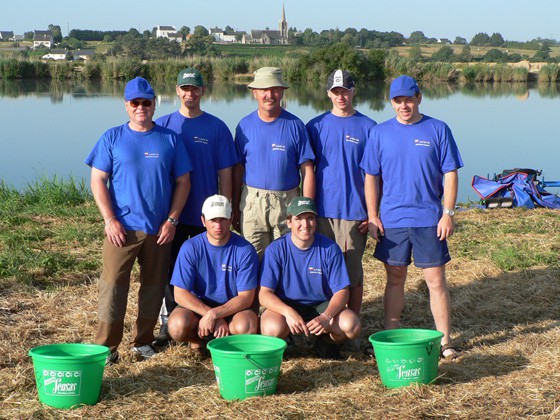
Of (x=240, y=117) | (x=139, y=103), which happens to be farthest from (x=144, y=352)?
(x=240, y=117)

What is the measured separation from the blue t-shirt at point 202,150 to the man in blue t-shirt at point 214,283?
324 mm

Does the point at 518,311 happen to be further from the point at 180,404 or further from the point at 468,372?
the point at 180,404

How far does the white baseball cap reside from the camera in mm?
5262

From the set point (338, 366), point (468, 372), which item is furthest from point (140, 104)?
point (468, 372)

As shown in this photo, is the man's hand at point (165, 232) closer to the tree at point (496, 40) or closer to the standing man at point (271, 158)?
the standing man at point (271, 158)

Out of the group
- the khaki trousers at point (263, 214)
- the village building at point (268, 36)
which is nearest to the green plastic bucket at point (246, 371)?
the khaki trousers at point (263, 214)

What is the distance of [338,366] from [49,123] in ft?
63.7

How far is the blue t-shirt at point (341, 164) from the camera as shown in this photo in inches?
224

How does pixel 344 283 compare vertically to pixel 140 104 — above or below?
below

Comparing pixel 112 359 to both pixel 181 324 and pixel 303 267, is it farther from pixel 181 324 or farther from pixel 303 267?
pixel 303 267

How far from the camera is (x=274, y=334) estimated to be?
525cm

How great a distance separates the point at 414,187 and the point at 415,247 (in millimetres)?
416

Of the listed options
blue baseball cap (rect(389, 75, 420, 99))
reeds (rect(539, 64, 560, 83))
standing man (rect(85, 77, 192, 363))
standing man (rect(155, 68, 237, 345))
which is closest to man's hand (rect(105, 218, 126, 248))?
standing man (rect(85, 77, 192, 363))

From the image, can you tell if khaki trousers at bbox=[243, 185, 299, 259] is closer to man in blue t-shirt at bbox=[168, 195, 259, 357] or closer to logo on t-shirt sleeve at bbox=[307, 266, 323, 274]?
man in blue t-shirt at bbox=[168, 195, 259, 357]
